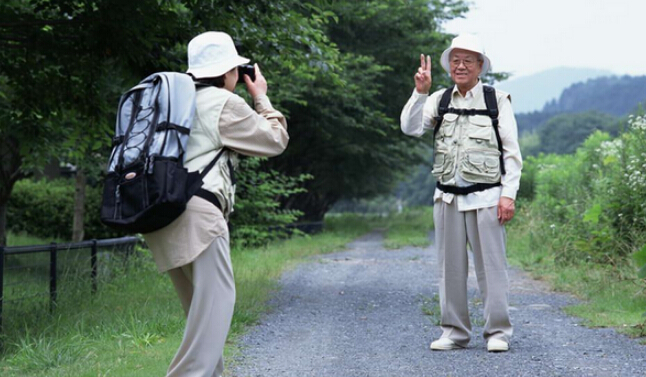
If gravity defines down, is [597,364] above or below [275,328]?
above

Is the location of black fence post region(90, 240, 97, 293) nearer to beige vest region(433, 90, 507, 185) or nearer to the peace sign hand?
beige vest region(433, 90, 507, 185)

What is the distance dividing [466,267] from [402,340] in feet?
2.90

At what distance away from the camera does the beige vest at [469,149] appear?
598cm

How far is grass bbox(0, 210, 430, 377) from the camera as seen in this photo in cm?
578

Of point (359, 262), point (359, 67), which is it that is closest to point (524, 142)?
point (359, 67)

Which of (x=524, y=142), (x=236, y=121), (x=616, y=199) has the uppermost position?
(x=236, y=121)

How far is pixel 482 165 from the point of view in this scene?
19.6ft

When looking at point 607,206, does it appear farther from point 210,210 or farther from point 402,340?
point 210,210

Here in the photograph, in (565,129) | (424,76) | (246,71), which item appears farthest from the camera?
(565,129)

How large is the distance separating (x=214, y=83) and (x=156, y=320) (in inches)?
139

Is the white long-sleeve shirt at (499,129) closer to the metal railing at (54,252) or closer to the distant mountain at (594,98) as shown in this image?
the metal railing at (54,252)

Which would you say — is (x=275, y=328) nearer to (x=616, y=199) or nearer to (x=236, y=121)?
(x=236, y=121)

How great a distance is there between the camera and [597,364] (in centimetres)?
559

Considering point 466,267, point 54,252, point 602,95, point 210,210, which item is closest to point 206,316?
point 210,210
